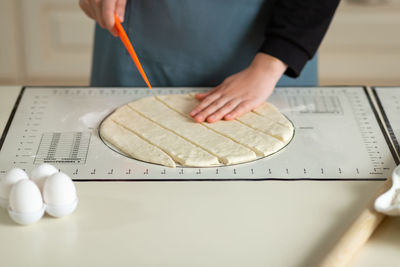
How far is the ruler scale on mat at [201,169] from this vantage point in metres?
0.87

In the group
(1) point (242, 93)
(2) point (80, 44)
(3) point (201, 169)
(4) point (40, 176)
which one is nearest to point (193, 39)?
(1) point (242, 93)

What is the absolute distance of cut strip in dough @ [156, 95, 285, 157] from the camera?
925 mm

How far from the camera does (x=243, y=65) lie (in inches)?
50.0

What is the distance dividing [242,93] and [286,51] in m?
0.14

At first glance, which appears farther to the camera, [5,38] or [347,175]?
[5,38]

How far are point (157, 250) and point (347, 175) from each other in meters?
0.34

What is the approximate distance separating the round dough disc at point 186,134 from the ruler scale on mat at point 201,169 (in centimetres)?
2

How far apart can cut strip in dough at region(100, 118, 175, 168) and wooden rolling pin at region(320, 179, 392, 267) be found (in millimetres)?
310

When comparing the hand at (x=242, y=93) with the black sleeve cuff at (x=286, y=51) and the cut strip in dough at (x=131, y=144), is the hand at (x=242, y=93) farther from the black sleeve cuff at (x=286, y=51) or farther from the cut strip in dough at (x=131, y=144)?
the cut strip in dough at (x=131, y=144)

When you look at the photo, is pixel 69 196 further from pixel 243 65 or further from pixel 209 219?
pixel 243 65

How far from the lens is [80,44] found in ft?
8.17

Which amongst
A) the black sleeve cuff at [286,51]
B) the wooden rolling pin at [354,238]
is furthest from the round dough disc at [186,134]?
the wooden rolling pin at [354,238]

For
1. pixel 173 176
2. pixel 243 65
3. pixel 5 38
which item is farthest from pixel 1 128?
pixel 5 38

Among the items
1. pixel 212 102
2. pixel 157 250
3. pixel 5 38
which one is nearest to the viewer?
pixel 157 250
